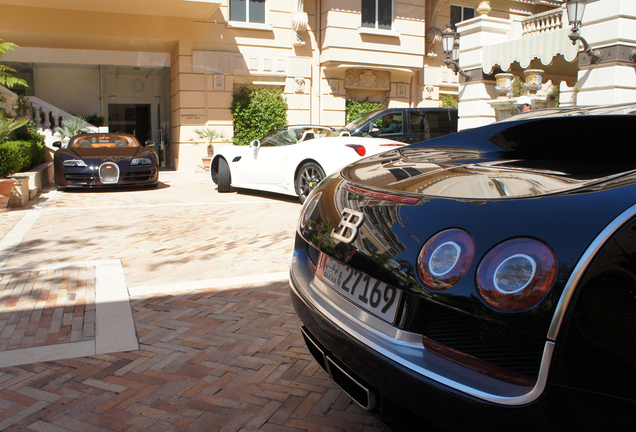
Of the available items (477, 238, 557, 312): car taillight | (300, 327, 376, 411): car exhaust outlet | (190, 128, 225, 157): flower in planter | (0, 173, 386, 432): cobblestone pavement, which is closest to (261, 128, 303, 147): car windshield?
(0, 173, 386, 432): cobblestone pavement

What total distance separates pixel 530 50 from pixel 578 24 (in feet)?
6.15

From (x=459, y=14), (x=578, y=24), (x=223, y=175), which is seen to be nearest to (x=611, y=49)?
(x=578, y=24)

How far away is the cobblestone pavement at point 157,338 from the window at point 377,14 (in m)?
15.1

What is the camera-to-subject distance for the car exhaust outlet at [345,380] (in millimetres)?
1550

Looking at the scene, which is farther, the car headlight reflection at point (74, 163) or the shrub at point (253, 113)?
the shrub at point (253, 113)

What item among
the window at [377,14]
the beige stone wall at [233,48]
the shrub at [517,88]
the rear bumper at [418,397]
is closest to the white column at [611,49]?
the shrub at [517,88]

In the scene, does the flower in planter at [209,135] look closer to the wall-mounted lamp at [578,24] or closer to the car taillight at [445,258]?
the wall-mounted lamp at [578,24]

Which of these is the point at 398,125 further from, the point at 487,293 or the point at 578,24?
the point at 487,293

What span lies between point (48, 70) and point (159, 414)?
70.9 feet

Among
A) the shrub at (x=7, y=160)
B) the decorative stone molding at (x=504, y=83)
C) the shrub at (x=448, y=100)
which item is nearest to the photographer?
the shrub at (x=7, y=160)

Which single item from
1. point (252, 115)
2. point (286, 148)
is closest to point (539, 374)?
point (286, 148)

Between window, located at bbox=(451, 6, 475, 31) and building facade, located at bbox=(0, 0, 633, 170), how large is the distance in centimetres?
6

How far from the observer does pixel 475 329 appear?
132cm

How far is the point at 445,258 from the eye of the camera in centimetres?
136
